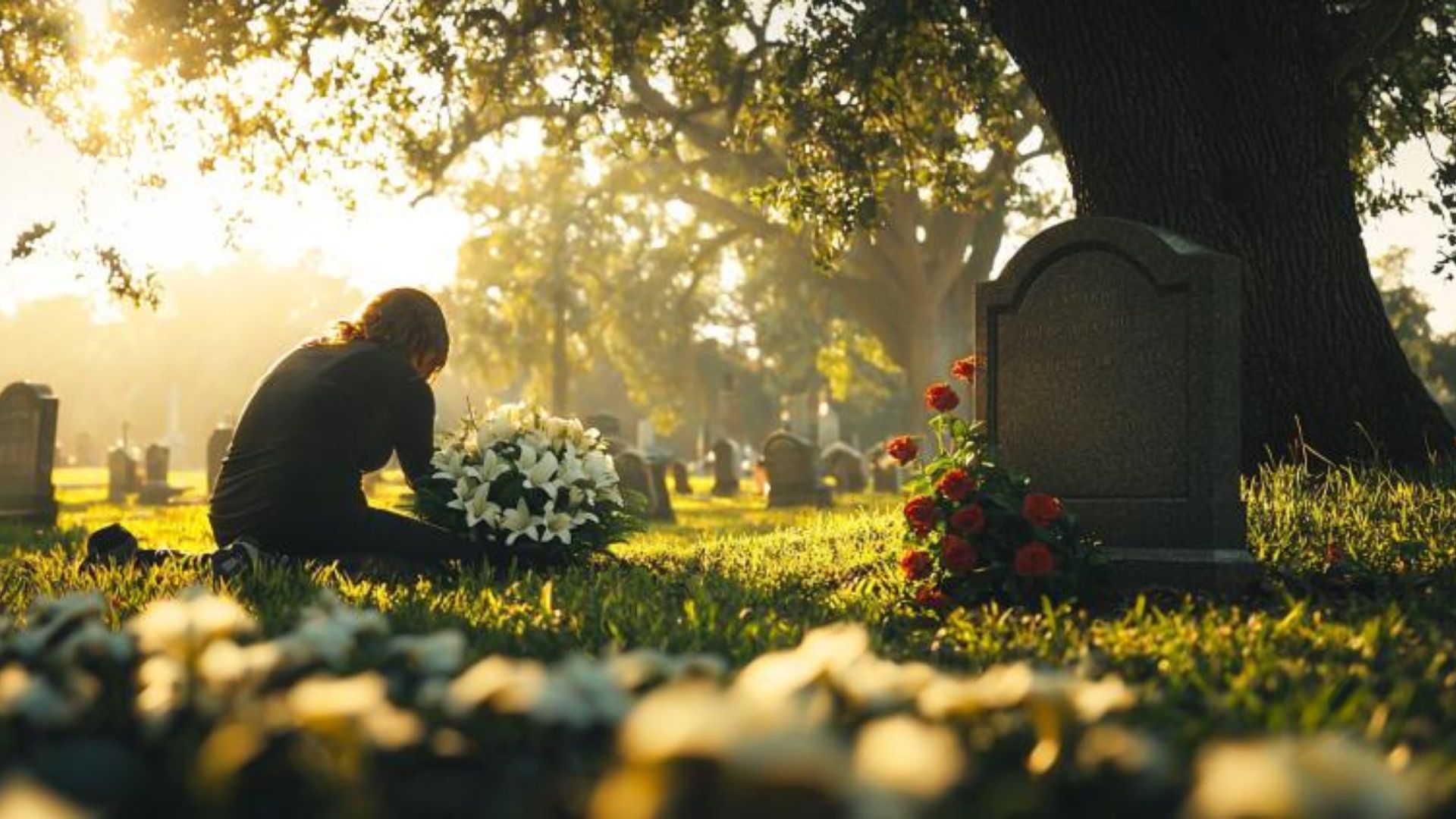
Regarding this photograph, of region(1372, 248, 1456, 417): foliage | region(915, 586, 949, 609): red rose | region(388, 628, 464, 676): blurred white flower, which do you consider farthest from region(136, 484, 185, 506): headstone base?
region(1372, 248, 1456, 417): foliage

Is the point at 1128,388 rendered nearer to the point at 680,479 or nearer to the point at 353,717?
the point at 353,717

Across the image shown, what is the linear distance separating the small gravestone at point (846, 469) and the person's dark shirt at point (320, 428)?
66.1ft

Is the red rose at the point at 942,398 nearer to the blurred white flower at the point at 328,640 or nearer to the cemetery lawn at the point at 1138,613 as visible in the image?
the cemetery lawn at the point at 1138,613

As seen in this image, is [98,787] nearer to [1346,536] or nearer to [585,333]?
[1346,536]

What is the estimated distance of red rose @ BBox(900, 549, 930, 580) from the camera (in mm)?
5930

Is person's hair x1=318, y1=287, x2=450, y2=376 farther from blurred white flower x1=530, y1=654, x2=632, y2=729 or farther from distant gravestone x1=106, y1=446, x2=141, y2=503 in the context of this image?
distant gravestone x1=106, y1=446, x2=141, y2=503

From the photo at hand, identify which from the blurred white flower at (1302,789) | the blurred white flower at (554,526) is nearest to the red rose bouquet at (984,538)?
the blurred white flower at (554,526)

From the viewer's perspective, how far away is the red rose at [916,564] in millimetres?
5930

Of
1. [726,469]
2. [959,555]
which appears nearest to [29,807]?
[959,555]

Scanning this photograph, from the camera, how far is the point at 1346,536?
6.45 metres

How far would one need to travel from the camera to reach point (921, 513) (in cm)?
596

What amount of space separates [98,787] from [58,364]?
107997 millimetres

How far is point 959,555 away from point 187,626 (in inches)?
156

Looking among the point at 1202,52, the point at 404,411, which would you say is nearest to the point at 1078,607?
the point at 404,411
